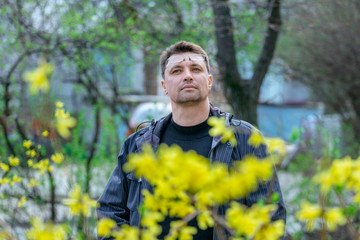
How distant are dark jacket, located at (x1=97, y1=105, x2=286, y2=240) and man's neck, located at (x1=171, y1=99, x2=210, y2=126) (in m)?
0.08

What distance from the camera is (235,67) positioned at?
478 centimetres

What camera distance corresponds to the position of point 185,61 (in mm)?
2396

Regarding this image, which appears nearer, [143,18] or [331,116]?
[143,18]

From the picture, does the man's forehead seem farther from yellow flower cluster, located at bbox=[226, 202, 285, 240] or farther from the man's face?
yellow flower cluster, located at bbox=[226, 202, 285, 240]

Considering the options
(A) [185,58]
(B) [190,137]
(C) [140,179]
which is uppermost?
(A) [185,58]

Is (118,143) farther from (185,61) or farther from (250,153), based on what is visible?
(250,153)

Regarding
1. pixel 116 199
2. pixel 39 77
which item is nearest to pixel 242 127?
pixel 116 199

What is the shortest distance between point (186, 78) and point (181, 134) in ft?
1.05

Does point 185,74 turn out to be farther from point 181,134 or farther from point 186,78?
point 181,134

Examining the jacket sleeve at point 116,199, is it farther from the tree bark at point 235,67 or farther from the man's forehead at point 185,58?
the tree bark at point 235,67

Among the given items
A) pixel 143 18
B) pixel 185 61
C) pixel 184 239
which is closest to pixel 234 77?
pixel 143 18

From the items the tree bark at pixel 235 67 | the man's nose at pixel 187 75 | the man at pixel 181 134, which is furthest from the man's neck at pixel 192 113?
the tree bark at pixel 235 67

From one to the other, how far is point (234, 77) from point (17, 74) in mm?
3315

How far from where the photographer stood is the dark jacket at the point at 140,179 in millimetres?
2074
